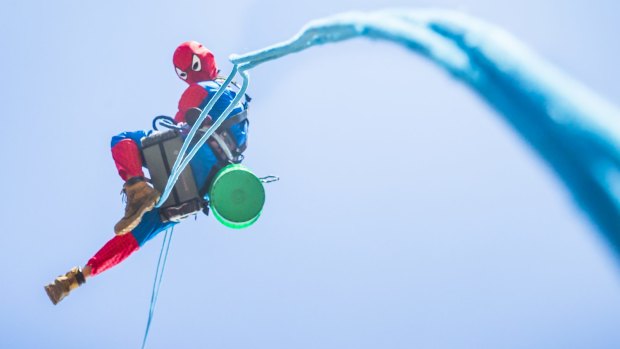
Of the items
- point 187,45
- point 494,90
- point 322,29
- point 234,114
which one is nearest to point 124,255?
point 234,114

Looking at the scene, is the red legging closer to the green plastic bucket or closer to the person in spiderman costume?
the person in spiderman costume

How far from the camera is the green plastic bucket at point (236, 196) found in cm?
763

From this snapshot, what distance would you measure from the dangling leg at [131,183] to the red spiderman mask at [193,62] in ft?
3.29

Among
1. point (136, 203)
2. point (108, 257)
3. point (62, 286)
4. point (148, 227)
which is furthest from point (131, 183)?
point (62, 286)

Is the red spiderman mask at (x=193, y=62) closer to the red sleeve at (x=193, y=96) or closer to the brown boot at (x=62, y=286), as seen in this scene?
the red sleeve at (x=193, y=96)

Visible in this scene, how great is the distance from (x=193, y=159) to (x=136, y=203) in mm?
804

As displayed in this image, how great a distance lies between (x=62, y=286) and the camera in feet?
25.0

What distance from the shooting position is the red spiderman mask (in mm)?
8070

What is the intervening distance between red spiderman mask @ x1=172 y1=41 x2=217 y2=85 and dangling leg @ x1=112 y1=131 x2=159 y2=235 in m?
1.00

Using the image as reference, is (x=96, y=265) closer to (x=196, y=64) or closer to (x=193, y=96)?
(x=193, y=96)

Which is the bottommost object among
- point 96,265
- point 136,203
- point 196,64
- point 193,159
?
point 96,265

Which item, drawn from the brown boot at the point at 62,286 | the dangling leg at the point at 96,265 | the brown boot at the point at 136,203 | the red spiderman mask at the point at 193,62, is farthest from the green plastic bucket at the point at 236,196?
the brown boot at the point at 62,286

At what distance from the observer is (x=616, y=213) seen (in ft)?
8.01

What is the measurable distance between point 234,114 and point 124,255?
203 centimetres
